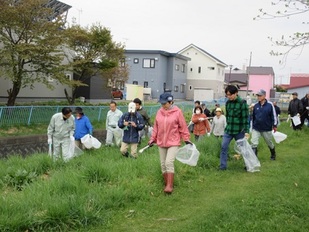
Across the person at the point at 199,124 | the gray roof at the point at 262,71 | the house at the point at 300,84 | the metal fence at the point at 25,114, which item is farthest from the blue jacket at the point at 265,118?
the gray roof at the point at 262,71

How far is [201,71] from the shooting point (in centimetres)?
5075

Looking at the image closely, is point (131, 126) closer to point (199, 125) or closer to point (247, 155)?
point (247, 155)

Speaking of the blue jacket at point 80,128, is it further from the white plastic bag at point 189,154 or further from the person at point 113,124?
the white plastic bag at point 189,154

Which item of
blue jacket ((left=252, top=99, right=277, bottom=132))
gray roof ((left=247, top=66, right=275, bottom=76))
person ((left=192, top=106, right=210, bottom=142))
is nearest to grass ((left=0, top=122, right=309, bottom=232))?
blue jacket ((left=252, top=99, right=277, bottom=132))

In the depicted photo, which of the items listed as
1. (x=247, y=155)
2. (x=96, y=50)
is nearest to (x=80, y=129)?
(x=247, y=155)

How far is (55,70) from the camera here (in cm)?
1745

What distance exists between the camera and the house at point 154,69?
43.7 m

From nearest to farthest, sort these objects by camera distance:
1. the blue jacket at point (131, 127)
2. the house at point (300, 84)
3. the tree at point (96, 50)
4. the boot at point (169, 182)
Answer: the boot at point (169, 182) < the blue jacket at point (131, 127) < the tree at point (96, 50) < the house at point (300, 84)

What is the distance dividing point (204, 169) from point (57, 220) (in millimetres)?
3882

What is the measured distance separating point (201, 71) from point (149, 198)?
46.6 meters

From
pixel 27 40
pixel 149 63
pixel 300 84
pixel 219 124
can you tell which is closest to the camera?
pixel 219 124

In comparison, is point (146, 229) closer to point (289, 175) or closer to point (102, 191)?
point (102, 191)

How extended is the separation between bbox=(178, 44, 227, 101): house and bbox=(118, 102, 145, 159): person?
42.1 m

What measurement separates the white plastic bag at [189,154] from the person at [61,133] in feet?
10.3
